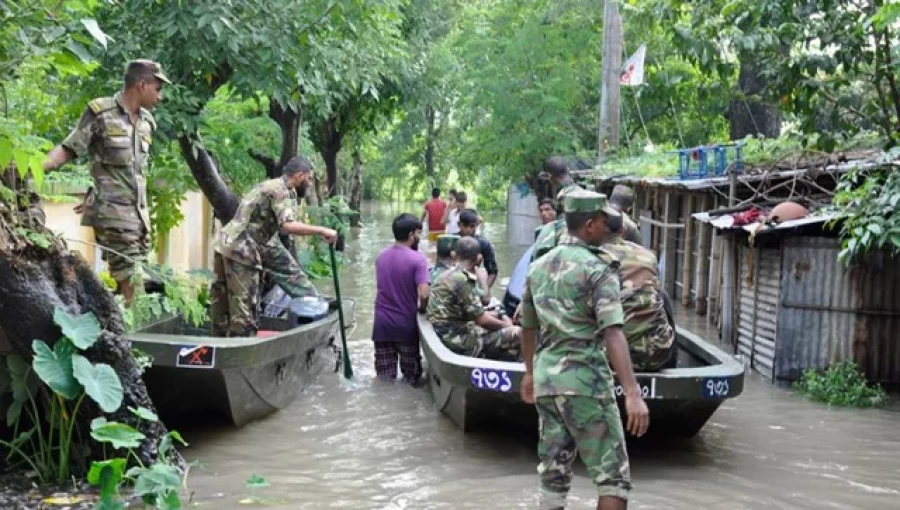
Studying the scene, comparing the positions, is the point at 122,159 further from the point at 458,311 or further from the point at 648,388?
the point at 648,388

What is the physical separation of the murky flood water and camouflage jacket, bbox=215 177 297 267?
1.40 meters

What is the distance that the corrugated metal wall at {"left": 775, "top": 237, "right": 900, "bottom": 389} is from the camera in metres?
10.8

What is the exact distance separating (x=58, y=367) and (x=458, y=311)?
3.88m

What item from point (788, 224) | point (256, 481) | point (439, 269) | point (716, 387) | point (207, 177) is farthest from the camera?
point (207, 177)

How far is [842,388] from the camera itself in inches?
418

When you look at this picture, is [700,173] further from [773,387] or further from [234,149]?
[234,149]

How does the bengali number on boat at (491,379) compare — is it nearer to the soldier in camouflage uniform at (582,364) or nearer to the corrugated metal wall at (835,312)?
the soldier in camouflage uniform at (582,364)

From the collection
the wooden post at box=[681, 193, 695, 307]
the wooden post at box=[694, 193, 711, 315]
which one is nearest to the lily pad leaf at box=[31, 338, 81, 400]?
the wooden post at box=[694, 193, 711, 315]

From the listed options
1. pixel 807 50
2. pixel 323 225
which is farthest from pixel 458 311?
pixel 323 225

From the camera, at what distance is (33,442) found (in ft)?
21.7

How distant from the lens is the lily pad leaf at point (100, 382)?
604 centimetres

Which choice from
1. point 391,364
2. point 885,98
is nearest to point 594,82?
point 885,98

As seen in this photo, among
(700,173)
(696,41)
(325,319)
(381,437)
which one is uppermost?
(696,41)

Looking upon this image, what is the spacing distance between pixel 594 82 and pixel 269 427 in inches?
887
